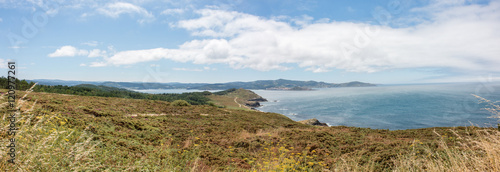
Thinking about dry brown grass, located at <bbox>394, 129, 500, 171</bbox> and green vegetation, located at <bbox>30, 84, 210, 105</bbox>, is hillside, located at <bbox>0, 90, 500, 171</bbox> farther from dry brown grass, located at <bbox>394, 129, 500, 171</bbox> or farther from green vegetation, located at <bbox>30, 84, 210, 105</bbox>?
green vegetation, located at <bbox>30, 84, 210, 105</bbox>

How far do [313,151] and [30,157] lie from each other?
10.7 m

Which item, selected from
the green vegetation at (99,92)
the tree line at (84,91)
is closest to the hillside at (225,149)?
the tree line at (84,91)

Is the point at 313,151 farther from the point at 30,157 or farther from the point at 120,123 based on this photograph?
the point at 120,123

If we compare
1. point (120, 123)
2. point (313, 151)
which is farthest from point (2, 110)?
point (313, 151)

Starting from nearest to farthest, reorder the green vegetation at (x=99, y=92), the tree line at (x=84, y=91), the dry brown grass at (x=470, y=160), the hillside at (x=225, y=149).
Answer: the dry brown grass at (x=470, y=160)
the hillside at (x=225, y=149)
the tree line at (x=84, y=91)
the green vegetation at (x=99, y=92)

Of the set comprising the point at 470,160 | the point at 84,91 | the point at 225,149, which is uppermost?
the point at 470,160

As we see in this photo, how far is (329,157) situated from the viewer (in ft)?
34.3

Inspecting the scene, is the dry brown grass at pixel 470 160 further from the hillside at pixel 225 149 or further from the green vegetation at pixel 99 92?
the green vegetation at pixel 99 92

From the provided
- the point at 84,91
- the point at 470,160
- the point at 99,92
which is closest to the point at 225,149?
the point at 470,160

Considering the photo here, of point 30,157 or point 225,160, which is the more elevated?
point 30,157

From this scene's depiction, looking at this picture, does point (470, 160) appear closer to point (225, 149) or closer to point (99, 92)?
point (225, 149)

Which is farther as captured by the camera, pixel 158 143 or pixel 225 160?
pixel 158 143

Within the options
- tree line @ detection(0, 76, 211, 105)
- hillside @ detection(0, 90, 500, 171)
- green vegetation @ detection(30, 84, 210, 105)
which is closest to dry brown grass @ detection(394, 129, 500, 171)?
hillside @ detection(0, 90, 500, 171)

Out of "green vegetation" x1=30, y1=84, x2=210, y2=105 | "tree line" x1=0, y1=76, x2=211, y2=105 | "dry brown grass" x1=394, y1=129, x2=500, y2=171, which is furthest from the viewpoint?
"green vegetation" x1=30, y1=84, x2=210, y2=105
